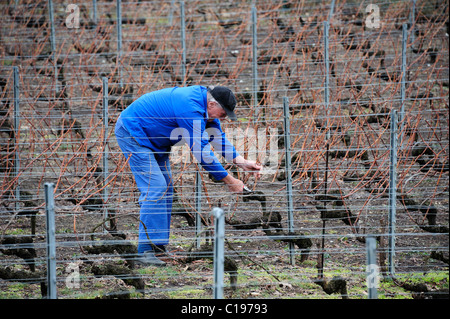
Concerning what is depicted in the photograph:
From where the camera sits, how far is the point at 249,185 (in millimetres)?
5461

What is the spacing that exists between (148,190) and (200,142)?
24.4 inches

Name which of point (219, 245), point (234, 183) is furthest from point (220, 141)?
point (219, 245)

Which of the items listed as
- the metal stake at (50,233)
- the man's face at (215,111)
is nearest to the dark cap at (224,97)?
the man's face at (215,111)

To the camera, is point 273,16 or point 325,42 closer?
point 325,42

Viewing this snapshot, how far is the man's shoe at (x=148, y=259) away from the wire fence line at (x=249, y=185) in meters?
0.09

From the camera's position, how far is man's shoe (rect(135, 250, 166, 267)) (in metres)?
4.14

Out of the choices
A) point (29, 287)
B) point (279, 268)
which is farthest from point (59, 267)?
point (279, 268)

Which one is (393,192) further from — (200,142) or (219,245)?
(219,245)

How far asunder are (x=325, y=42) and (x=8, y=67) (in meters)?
4.90

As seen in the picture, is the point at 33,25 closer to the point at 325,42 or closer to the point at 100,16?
the point at 100,16

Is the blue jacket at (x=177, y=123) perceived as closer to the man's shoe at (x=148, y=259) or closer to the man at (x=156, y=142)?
the man at (x=156, y=142)

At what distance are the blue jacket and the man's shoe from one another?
0.81 meters

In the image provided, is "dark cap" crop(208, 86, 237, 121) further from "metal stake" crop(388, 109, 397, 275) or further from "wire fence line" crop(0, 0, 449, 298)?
"metal stake" crop(388, 109, 397, 275)
